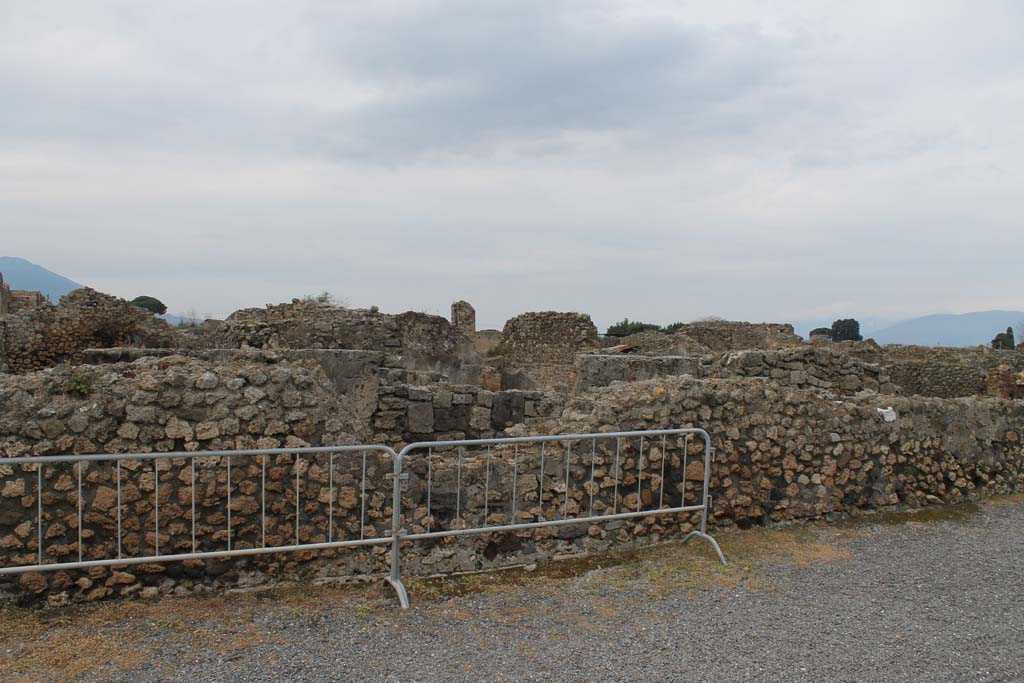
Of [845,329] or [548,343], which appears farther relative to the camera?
[845,329]

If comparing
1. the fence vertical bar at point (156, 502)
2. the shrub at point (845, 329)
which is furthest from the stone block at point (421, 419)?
the shrub at point (845, 329)

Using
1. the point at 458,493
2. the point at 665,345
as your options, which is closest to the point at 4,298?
the point at 665,345

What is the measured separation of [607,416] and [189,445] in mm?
3484

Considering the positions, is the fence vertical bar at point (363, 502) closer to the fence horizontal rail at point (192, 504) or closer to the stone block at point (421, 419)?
the fence horizontal rail at point (192, 504)

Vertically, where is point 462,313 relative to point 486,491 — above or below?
above

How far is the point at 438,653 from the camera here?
4.28m

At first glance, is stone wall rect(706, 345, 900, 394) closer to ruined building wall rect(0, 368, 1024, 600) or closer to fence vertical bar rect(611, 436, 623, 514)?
ruined building wall rect(0, 368, 1024, 600)

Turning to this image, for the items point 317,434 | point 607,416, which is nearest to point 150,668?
point 317,434

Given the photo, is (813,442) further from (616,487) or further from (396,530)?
(396,530)

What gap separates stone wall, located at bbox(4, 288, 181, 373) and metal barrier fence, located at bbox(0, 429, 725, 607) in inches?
642

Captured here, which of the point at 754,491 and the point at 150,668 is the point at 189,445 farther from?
the point at 754,491

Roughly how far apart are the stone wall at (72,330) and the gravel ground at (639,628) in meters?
17.3

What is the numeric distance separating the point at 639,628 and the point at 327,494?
246 centimetres

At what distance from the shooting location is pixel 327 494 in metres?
5.62
